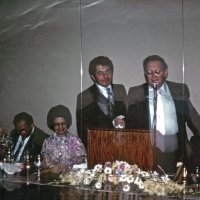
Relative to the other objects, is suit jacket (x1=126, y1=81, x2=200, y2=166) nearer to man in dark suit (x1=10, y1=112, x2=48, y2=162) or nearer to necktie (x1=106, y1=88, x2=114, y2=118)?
necktie (x1=106, y1=88, x2=114, y2=118)

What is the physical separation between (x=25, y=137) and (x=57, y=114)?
809mm

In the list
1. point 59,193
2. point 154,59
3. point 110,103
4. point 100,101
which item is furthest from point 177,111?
point 59,193

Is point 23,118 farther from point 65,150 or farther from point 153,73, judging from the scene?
point 153,73

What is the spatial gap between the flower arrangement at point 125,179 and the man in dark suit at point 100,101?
1.38m

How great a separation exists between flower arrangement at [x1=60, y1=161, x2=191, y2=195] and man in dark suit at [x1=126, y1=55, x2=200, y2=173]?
3.98 feet

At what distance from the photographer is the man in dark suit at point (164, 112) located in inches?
233

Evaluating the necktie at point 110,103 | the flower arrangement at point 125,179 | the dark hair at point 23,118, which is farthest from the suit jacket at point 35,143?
the flower arrangement at point 125,179

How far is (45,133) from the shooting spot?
21.6 ft

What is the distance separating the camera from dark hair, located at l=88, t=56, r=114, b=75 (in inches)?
246

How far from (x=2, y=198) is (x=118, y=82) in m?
2.73

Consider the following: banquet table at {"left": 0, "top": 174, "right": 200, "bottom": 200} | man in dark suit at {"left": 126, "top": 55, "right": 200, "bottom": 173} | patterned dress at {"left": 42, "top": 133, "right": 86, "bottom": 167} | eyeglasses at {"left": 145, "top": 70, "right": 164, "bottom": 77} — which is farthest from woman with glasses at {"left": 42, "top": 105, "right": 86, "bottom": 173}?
eyeglasses at {"left": 145, "top": 70, "right": 164, "bottom": 77}

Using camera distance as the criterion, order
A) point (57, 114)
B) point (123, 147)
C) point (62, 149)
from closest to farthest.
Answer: point (123, 147), point (62, 149), point (57, 114)

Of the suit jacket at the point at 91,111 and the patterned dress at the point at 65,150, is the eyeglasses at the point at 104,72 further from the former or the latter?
the patterned dress at the point at 65,150

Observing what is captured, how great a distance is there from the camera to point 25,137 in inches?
267
